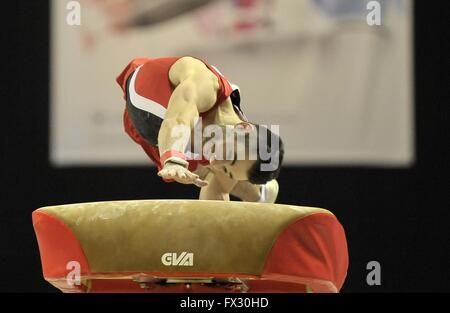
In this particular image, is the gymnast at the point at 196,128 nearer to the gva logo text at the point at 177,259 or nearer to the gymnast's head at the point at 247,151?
the gymnast's head at the point at 247,151

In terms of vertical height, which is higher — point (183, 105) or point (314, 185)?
point (183, 105)

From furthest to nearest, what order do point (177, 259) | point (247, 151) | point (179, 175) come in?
point (247, 151), point (179, 175), point (177, 259)

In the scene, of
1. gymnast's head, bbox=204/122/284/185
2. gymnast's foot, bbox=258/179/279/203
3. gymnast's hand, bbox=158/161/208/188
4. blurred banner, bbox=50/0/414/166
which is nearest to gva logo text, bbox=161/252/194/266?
gymnast's hand, bbox=158/161/208/188

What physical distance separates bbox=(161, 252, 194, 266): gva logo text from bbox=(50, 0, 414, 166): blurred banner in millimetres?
2448

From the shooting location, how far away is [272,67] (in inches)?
191

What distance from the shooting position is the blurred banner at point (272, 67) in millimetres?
4805

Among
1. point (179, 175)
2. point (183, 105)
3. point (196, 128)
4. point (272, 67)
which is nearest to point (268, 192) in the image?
point (196, 128)

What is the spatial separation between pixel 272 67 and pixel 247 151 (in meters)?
2.09

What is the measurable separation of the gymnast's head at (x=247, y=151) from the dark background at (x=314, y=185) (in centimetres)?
200

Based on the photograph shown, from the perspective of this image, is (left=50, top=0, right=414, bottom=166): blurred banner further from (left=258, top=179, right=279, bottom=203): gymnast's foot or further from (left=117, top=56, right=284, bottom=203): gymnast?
(left=117, top=56, right=284, bottom=203): gymnast

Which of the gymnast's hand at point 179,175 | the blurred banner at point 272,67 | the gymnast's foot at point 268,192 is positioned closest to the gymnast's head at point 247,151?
the gymnast's hand at point 179,175

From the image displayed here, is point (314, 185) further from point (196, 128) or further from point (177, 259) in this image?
point (177, 259)

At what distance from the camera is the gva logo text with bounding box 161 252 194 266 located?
7.90 ft
